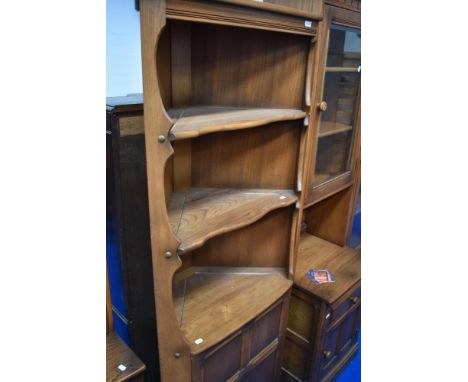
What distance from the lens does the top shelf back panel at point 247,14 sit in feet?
2.84

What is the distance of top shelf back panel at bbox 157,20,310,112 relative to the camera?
1230 millimetres

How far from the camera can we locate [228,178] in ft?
4.71

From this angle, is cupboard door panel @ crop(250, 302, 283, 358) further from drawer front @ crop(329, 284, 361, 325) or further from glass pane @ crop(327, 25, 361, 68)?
glass pane @ crop(327, 25, 361, 68)

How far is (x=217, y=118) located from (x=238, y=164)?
34 cm

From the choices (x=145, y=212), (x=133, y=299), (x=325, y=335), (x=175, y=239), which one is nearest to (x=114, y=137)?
(x=145, y=212)

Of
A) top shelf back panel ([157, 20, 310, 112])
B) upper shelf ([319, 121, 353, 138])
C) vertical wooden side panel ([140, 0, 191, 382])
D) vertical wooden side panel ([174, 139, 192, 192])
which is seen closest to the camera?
vertical wooden side panel ([140, 0, 191, 382])

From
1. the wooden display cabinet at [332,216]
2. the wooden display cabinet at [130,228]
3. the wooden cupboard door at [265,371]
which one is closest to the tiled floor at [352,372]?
the wooden display cabinet at [332,216]

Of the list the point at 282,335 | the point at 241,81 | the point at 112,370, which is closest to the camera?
the point at 112,370

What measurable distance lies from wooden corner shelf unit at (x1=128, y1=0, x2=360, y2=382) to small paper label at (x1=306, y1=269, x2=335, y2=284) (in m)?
0.04

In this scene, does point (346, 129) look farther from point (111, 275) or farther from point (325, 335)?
point (111, 275)

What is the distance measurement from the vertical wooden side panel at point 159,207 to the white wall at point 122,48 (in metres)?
1.25

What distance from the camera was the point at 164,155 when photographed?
3.04 feet

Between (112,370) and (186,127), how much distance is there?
83cm

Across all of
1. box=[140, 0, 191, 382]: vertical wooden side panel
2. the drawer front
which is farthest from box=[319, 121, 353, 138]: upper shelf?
box=[140, 0, 191, 382]: vertical wooden side panel
